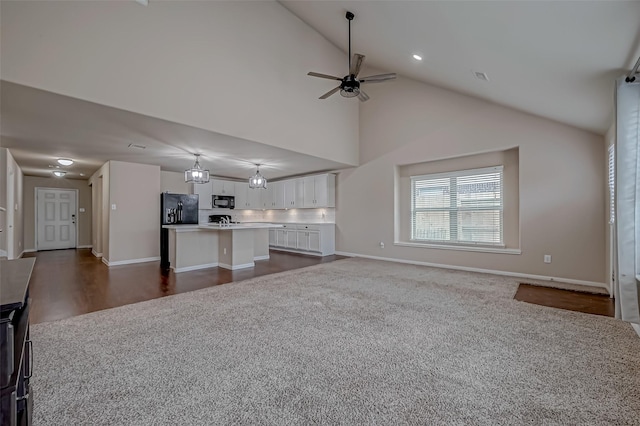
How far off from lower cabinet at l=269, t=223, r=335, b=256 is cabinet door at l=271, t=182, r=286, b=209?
875 millimetres

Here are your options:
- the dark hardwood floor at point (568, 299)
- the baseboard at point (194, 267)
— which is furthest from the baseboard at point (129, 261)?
the dark hardwood floor at point (568, 299)

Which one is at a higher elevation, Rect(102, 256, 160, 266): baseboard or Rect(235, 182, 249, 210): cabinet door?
Rect(235, 182, 249, 210): cabinet door

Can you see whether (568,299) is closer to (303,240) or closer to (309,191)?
(303,240)

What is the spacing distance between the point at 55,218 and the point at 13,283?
36.3 feet

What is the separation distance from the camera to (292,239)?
8.55 meters

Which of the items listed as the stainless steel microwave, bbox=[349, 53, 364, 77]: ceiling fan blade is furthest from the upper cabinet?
bbox=[349, 53, 364, 77]: ceiling fan blade

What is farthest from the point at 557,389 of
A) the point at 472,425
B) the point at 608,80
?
the point at 608,80

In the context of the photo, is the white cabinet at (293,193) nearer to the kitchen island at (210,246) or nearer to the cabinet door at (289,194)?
the cabinet door at (289,194)

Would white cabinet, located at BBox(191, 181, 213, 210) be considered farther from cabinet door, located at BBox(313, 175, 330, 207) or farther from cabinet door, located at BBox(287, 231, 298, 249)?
cabinet door, located at BBox(313, 175, 330, 207)

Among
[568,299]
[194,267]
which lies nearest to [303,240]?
[194,267]

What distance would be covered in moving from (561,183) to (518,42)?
301 centimetres

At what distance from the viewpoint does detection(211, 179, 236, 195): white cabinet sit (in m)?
8.90

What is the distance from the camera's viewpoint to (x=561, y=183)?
4652mm

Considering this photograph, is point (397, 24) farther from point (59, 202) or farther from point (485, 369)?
point (59, 202)
